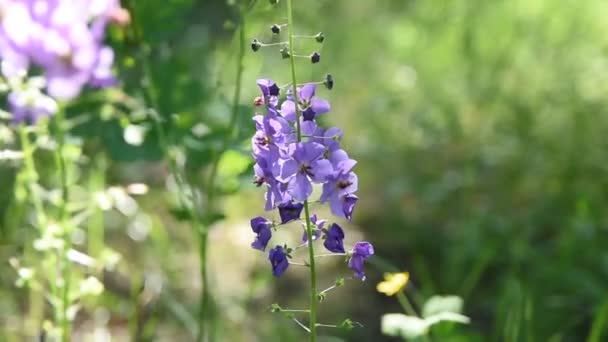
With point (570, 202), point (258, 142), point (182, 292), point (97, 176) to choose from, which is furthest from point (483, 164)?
point (258, 142)

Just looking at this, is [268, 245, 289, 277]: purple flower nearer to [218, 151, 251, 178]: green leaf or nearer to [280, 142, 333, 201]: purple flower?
[280, 142, 333, 201]: purple flower

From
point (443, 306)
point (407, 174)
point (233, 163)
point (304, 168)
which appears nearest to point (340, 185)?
point (304, 168)

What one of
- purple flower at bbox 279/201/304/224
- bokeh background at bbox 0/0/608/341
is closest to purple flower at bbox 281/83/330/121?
purple flower at bbox 279/201/304/224

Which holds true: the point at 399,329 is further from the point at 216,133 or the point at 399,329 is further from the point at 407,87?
the point at 407,87

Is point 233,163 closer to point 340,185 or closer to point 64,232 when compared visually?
point 64,232

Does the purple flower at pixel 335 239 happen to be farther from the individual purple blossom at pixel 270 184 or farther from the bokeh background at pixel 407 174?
the bokeh background at pixel 407 174

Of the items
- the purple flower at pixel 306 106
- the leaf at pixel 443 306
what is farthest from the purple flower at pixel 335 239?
the leaf at pixel 443 306
